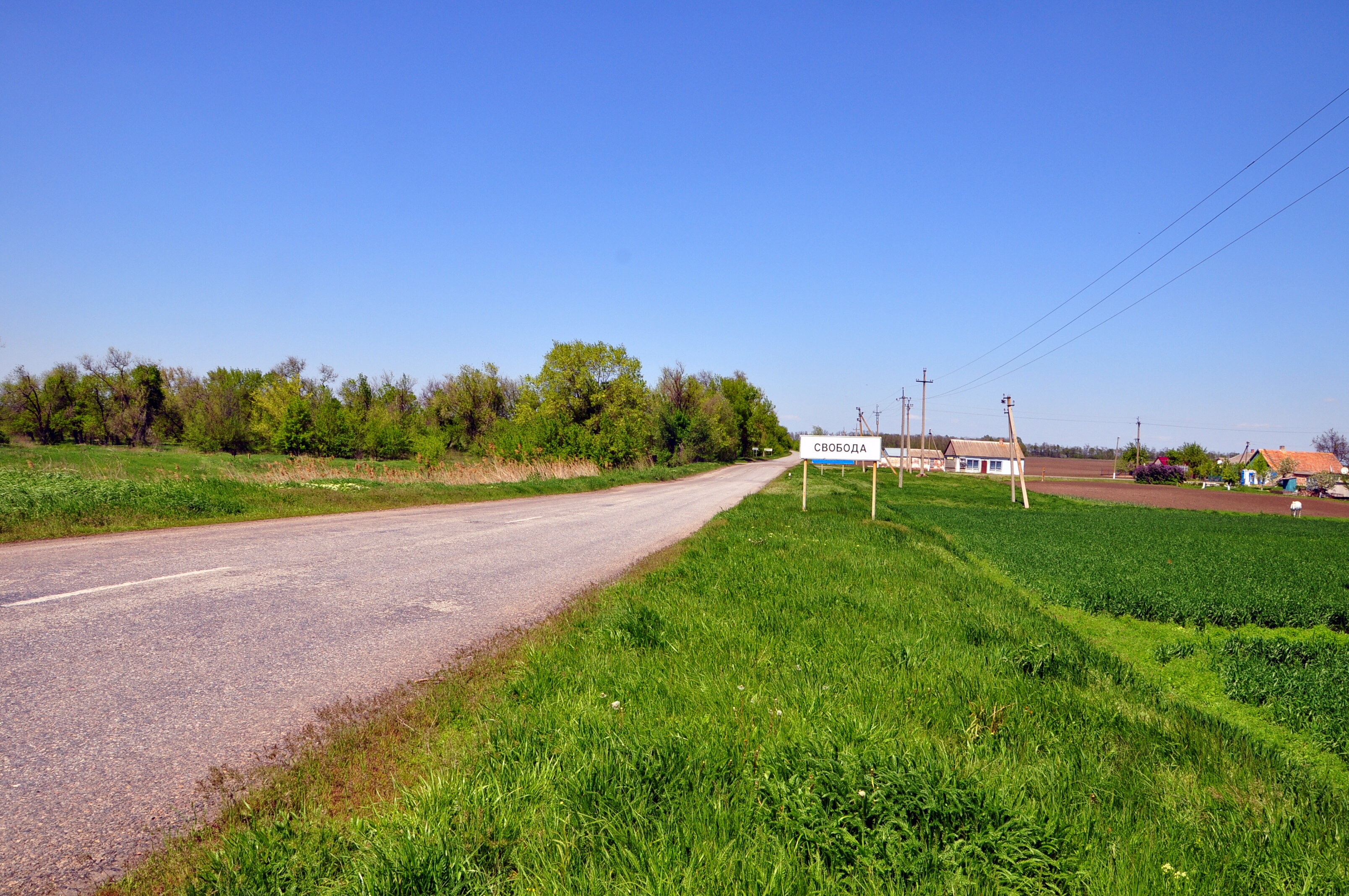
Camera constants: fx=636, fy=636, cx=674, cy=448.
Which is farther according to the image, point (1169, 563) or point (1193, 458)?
point (1193, 458)

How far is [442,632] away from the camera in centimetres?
651

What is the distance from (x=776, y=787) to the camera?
312 centimetres

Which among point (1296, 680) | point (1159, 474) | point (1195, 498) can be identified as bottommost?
point (1195, 498)

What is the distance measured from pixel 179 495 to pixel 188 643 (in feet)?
41.5

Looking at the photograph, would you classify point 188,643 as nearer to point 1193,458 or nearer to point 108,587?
point 108,587

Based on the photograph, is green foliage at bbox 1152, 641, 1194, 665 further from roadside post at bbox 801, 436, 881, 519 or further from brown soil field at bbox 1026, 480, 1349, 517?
brown soil field at bbox 1026, 480, 1349, 517

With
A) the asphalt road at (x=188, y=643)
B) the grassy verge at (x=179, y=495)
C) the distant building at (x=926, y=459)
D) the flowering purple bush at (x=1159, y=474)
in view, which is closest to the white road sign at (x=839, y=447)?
the asphalt road at (x=188, y=643)

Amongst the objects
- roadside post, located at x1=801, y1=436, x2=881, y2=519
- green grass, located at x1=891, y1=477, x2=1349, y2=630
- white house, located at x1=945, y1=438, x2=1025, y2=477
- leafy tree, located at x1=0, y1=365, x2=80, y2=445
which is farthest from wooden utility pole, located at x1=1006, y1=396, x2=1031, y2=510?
leafy tree, located at x1=0, y1=365, x2=80, y2=445

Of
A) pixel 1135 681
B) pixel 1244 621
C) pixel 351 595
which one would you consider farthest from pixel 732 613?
pixel 1244 621

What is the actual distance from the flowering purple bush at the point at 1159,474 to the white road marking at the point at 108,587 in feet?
335

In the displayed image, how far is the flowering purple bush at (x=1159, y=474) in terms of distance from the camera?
280ft

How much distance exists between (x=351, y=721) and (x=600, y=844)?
7.52 feet

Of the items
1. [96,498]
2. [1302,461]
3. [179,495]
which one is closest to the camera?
[96,498]

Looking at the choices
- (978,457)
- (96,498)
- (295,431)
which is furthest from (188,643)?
(978,457)
